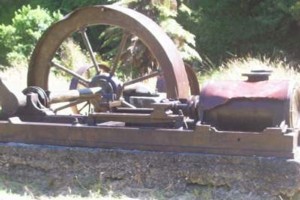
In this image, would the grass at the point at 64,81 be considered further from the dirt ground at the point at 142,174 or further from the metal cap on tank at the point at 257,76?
the metal cap on tank at the point at 257,76

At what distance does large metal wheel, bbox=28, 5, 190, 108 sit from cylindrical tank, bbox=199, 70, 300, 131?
918 mm

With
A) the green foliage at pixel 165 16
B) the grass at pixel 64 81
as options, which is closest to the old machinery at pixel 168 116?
the grass at pixel 64 81

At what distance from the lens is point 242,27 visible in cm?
1938

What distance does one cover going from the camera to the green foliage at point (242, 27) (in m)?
18.5

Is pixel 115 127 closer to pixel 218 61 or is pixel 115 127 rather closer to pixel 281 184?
pixel 281 184

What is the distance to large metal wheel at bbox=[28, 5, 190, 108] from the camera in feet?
20.4

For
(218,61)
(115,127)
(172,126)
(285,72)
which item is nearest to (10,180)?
(115,127)

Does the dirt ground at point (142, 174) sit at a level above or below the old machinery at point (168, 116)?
below

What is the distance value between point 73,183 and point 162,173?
741mm

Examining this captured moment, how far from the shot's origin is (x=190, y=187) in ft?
16.8

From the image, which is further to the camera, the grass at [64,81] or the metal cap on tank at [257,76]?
the metal cap on tank at [257,76]

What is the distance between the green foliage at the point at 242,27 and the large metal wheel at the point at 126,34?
1137 centimetres

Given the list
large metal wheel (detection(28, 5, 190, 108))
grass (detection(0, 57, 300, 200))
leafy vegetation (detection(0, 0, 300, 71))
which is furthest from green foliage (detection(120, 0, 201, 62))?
large metal wheel (detection(28, 5, 190, 108))

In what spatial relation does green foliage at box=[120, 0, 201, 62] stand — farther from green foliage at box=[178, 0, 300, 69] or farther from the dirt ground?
the dirt ground
